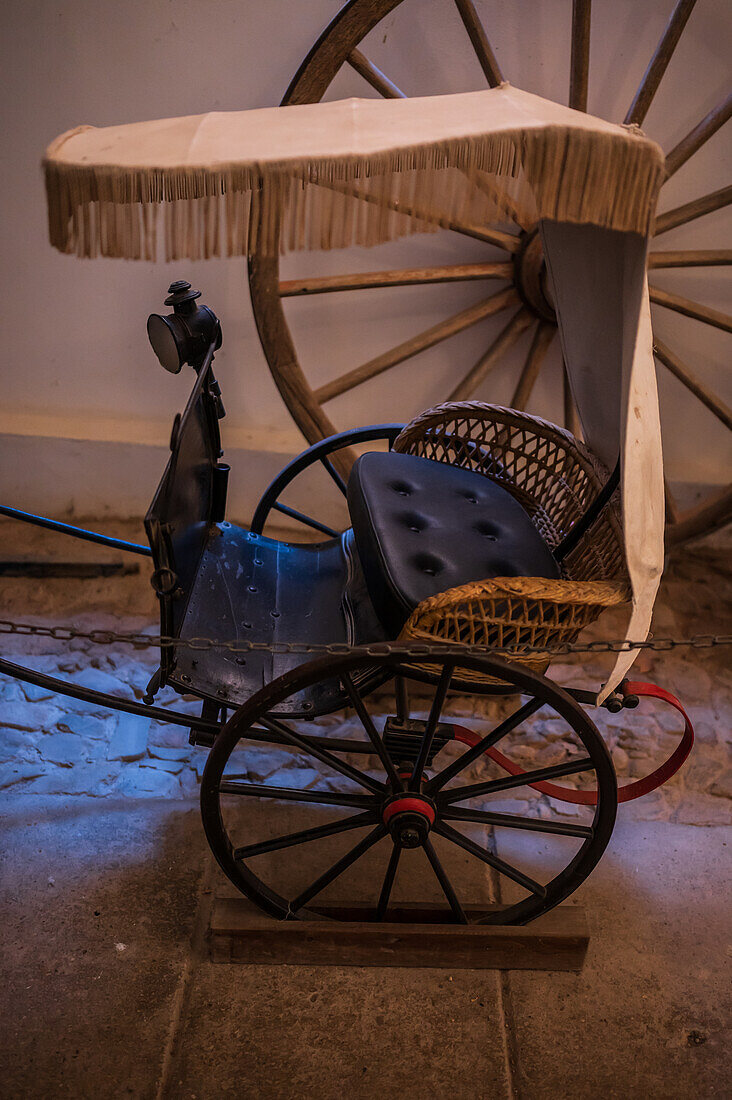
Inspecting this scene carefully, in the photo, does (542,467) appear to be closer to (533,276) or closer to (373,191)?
(533,276)

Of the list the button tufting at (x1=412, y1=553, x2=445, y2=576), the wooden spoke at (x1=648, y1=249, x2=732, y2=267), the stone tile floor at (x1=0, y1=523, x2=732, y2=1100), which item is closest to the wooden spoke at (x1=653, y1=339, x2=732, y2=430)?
the wooden spoke at (x1=648, y1=249, x2=732, y2=267)

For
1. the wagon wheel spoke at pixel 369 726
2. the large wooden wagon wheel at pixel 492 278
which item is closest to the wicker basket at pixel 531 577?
the wagon wheel spoke at pixel 369 726

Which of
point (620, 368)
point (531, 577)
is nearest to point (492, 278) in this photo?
point (620, 368)

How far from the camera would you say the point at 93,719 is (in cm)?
220

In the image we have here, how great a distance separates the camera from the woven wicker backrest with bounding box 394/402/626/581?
169 cm

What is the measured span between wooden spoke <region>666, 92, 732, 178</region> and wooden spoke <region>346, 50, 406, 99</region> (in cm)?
75

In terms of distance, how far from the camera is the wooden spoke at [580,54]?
213 cm

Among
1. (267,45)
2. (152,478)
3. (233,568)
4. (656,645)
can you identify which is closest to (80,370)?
(152,478)

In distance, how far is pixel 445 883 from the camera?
160cm

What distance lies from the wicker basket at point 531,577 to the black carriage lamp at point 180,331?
56 cm

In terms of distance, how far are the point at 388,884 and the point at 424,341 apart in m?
1.56

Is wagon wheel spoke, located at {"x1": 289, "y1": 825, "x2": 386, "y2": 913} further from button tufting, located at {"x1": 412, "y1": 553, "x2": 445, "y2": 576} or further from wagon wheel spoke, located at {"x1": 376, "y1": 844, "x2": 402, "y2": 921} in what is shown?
button tufting, located at {"x1": 412, "y1": 553, "x2": 445, "y2": 576}

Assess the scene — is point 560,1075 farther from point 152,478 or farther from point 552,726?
point 152,478

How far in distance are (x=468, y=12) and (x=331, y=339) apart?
964 millimetres
